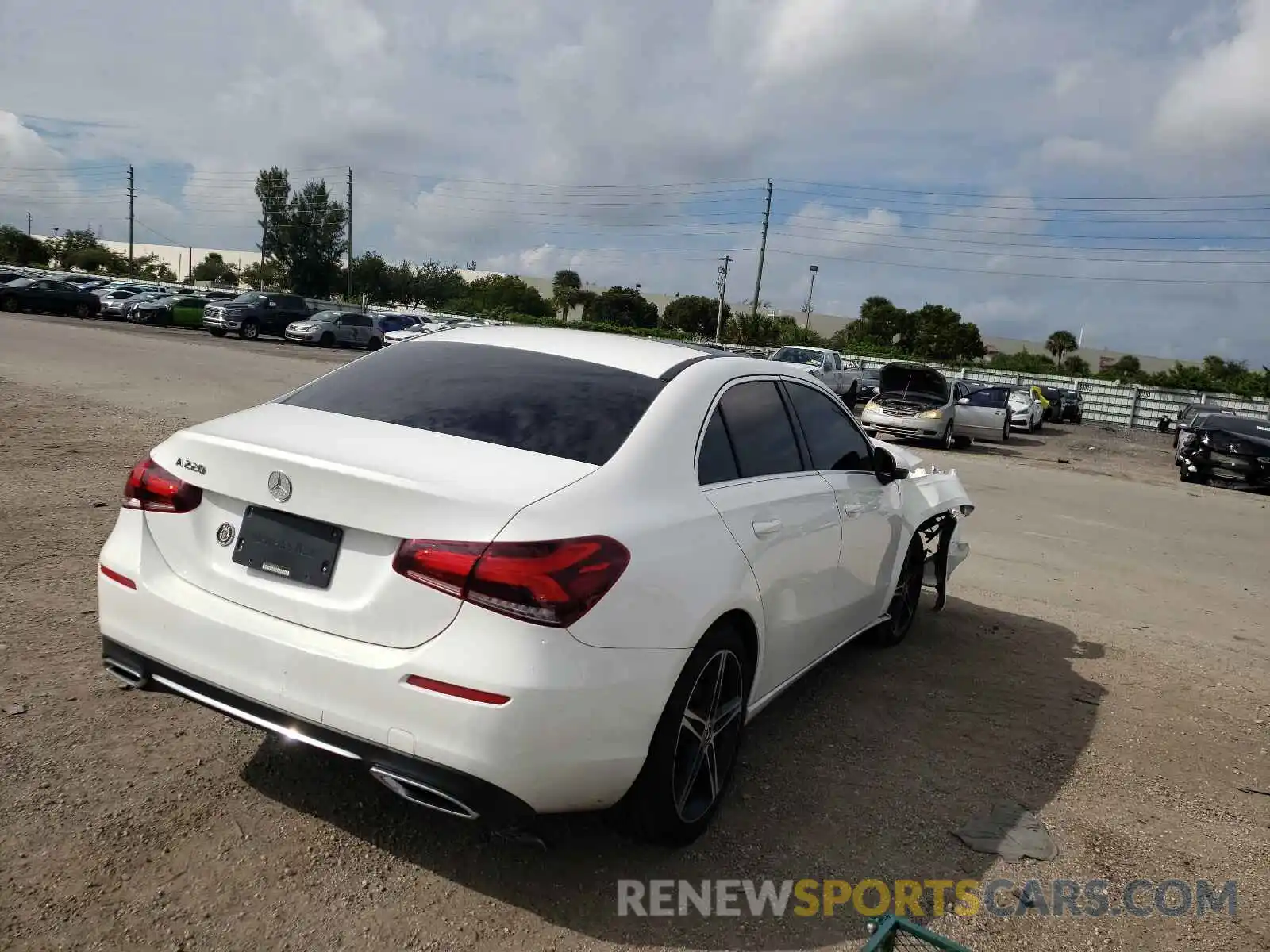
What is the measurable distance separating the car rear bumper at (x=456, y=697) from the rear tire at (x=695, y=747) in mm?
107

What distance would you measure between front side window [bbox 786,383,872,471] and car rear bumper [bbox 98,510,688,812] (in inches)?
70.3

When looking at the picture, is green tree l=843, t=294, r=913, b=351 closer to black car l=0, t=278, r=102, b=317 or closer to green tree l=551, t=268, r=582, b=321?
green tree l=551, t=268, r=582, b=321

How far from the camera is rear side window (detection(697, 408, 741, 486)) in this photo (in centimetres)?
347

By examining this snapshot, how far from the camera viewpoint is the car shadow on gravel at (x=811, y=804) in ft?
10.0

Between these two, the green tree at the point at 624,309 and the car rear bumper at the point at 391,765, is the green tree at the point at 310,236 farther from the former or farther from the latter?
the car rear bumper at the point at 391,765

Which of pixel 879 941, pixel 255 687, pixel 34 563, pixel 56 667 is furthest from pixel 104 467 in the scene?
pixel 879 941

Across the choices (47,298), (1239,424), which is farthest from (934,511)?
(47,298)

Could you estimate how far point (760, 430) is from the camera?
4.04 meters

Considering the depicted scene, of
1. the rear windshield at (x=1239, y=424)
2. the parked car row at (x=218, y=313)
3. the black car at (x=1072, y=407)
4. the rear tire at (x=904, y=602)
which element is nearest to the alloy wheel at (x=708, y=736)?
the rear tire at (x=904, y=602)

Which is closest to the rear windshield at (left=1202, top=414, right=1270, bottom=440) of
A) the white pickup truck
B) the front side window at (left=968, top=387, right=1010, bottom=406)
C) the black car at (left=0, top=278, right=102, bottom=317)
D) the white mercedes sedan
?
the front side window at (left=968, top=387, right=1010, bottom=406)

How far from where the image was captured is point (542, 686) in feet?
8.72

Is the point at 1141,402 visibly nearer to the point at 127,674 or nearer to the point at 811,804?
the point at 811,804

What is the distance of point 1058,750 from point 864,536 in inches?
51.7

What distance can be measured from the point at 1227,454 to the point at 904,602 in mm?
16395
